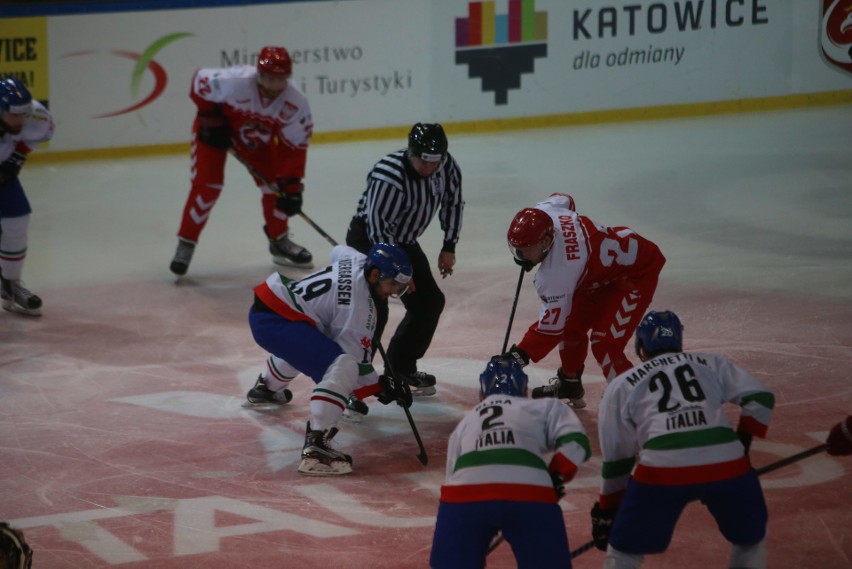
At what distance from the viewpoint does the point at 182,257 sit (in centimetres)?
869

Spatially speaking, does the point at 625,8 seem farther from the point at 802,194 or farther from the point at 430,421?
the point at 430,421

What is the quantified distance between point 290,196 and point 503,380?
4.99 metres

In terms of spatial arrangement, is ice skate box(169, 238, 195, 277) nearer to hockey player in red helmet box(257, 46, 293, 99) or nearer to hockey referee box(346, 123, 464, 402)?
hockey player in red helmet box(257, 46, 293, 99)

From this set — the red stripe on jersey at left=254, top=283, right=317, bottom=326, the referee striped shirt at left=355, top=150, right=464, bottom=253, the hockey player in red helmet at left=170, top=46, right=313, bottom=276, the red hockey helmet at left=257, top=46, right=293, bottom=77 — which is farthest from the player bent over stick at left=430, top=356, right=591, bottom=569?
the hockey player in red helmet at left=170, top=46, right=313, bottom=276

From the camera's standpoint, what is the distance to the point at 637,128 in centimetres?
1311

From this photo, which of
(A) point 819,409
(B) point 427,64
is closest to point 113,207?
(B) point 427,64

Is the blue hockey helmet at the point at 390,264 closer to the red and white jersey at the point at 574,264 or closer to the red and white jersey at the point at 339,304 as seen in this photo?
the red and white jersey at the point at 339,304

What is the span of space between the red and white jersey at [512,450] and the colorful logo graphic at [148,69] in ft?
30.0

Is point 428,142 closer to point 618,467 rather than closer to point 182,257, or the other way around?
point 618,467

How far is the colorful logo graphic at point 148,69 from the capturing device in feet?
40.2

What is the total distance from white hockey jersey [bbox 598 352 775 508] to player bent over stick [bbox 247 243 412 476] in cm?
153

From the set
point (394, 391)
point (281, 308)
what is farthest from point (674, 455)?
point (281, 308)

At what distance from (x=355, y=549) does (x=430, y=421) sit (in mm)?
1477

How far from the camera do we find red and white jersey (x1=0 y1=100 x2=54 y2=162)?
760 cm
